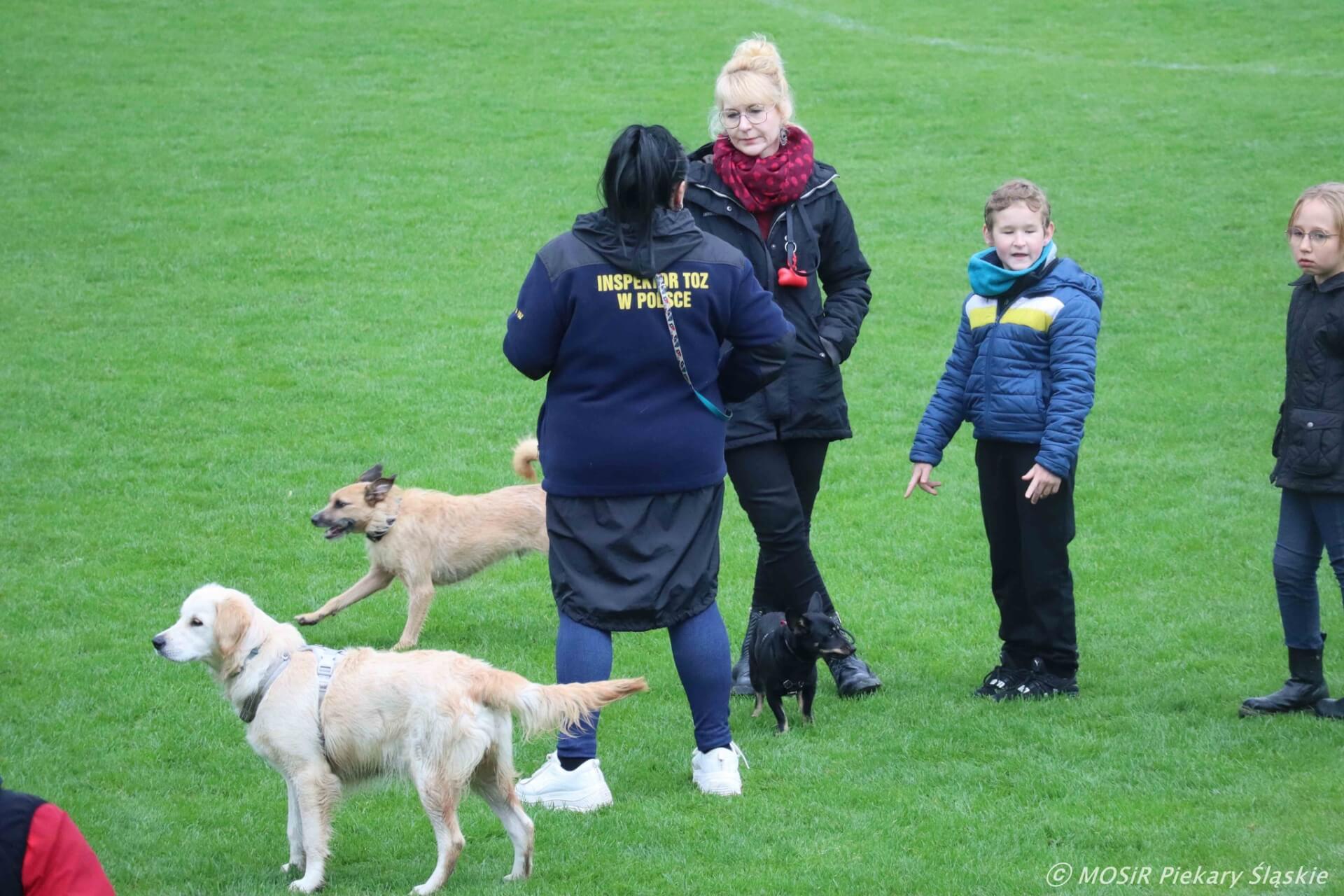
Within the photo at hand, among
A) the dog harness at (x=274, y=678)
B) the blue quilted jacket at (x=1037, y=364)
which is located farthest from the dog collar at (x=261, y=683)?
the blue quilted jacket at (x=1037, y=364)

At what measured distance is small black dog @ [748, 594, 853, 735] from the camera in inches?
238

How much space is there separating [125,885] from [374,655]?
1.09 metres

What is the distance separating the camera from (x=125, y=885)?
467 cm

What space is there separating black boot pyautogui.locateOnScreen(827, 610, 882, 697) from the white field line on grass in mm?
19711

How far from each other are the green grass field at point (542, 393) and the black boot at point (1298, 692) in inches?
4.8

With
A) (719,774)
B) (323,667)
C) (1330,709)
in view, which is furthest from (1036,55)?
(323,667)

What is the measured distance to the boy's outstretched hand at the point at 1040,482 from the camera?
5.99m

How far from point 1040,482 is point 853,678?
52.7 inches

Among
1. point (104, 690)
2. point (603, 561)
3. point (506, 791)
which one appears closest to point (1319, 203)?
point (603, 561)

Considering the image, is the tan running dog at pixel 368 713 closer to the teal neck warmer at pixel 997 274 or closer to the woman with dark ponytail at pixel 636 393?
the woman with dark ponytail at pixel 636 393

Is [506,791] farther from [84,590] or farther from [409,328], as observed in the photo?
[409,328]

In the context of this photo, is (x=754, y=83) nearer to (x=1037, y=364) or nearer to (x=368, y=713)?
(x=1037, y=364)

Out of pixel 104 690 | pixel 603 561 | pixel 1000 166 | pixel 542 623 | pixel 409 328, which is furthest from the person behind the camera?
pixel 1000 166

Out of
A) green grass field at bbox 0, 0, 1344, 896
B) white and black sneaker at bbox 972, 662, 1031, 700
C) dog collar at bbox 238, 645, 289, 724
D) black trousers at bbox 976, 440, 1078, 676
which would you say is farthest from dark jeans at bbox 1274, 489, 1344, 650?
dog collar at bbox 238, 645, 289, 724
